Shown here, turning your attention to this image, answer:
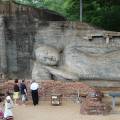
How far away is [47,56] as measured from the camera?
22906 mm

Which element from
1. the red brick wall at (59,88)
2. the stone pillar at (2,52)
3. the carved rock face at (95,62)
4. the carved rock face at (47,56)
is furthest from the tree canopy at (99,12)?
the red brick wall at (59,88)

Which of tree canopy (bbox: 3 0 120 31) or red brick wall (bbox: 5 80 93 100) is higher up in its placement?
tree canopy (bbox: 3 0 120 31)

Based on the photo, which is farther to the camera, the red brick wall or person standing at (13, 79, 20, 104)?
the red brick wall

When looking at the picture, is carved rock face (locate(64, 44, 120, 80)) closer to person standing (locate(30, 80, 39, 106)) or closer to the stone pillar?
the stone pillar

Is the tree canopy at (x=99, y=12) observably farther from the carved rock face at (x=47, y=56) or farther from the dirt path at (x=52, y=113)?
the dirt path at (x=52, y=113)

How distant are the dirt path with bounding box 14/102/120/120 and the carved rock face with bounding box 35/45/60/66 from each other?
2673mm

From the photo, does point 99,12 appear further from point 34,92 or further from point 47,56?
point 34,92

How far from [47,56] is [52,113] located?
4.58m

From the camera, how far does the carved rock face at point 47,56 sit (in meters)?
22.9

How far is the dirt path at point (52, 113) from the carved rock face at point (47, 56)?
2673mm

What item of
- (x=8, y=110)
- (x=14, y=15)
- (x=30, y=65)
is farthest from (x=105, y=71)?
(x=8, y=110)

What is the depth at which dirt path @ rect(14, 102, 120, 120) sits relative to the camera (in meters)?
17.9

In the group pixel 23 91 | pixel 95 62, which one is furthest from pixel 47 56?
pixel 23 91

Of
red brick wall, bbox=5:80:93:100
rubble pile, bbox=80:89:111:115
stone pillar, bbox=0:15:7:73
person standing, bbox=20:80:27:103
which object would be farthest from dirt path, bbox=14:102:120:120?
stone pillar, bbox=0:15:7:73
